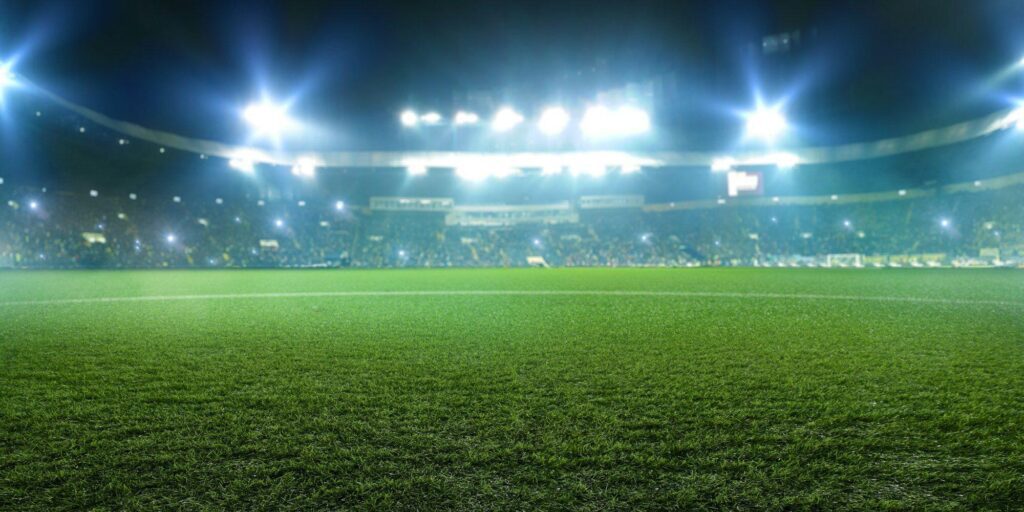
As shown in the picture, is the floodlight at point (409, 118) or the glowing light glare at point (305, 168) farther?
the glowing light glare at point (305, 168)

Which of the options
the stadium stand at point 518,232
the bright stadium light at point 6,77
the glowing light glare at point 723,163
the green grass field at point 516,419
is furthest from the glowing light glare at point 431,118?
the green grass field at point 516,419

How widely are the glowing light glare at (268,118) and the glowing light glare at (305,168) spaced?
2.28 m

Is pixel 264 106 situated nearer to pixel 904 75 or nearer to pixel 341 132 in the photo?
pixel 341 132

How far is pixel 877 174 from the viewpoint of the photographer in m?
28.3

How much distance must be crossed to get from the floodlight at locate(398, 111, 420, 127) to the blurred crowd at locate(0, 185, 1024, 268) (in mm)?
9203

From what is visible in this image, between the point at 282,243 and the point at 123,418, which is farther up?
the point at 282,243

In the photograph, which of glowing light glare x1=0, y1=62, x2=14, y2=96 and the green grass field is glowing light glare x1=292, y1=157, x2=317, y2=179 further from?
the green grass field

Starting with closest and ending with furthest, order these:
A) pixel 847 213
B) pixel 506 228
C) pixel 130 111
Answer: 1. pixel 130 111
2. pixel 847 213
3. pixel 506 228

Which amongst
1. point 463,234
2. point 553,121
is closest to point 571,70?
point 553,121

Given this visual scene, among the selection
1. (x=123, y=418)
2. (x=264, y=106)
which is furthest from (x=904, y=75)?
(x=264, y=106)

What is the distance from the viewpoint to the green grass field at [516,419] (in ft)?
4.49

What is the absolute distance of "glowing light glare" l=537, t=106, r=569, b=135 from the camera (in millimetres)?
28156

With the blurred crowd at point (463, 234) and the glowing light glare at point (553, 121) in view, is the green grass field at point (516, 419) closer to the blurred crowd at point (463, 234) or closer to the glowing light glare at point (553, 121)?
the glowing light glare at point (553, 121)

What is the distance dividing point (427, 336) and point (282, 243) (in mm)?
30167
